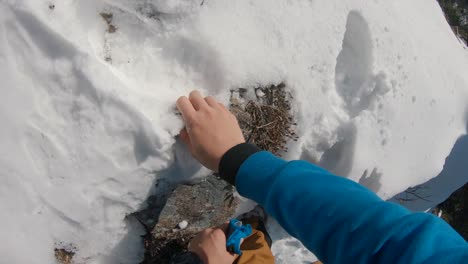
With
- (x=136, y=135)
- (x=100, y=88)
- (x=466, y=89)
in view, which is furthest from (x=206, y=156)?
(x=466, y=89)

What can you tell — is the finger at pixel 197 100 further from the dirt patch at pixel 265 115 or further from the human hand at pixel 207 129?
the dirt patch at pixel 265 115

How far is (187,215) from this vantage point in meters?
2.64

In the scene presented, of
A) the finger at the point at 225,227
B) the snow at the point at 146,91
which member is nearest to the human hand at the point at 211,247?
the finger at the point at 225,227

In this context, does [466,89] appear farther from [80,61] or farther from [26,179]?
[26,179]

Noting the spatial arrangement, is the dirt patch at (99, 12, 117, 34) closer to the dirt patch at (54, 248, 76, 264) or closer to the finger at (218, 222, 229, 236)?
the dirt patch at (54, 248, 76, 264)

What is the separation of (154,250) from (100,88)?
50.6 inches

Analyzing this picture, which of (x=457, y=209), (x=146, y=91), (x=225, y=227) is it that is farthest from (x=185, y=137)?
(x=457, y=209)

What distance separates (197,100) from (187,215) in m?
0.89

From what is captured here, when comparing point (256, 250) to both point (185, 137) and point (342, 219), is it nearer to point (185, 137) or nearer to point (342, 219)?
point (185, 137)

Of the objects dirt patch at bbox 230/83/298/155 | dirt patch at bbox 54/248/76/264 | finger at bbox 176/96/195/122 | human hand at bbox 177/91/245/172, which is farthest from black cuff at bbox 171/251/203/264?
finger at bbox 176/96/195/122

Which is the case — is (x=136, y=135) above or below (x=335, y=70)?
below

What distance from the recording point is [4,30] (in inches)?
76.2

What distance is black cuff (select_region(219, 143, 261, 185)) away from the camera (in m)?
1.97

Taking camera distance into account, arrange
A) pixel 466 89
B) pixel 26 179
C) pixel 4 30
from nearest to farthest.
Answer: pixel 4 30 → pixel 26 179 → pixel 466 89
